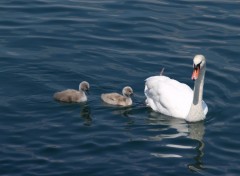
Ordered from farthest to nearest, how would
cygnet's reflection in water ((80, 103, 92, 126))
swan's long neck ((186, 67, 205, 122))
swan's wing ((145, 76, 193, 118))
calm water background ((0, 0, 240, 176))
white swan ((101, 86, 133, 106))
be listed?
swan's wing ((145, 76, 193, 118)) < white swan ((101, 86, 133, 106)) < swan's long neck ((186, 67, 205, 122)) < cygnet's reflection in water ((80, 103, 92, 126)) < calm water background ((0, 0, 240, 176))

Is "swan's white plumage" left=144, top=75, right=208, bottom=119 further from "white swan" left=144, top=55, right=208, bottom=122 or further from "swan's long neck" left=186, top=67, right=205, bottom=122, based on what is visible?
"swan's long neck" left=186, top=67, right=205, bottom=122

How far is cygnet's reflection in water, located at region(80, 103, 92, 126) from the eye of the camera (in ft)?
66.8

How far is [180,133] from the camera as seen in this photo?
66.3 feet

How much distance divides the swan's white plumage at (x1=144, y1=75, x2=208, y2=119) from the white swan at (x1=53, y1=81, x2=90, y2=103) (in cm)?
165

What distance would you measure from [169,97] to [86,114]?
214 centimetres

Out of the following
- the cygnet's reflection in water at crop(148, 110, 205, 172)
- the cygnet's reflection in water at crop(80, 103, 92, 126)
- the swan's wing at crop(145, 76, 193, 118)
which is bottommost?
the cygnet's reflection in water at crop(148, 110, 205, 172)

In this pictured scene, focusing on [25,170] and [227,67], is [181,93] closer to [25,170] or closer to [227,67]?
[227,67]

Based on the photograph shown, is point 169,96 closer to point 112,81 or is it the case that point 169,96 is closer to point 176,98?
point 176,98

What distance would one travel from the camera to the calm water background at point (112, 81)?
1856cm

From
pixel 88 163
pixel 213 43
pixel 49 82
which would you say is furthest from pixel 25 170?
pixel 213 43

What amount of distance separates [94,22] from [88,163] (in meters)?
10.3

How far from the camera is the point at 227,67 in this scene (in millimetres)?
24219

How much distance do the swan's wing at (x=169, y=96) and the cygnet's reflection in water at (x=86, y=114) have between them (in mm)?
1613

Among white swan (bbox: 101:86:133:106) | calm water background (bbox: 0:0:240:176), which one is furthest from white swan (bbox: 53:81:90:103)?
white swan (bbox: 101:86:133:106)
